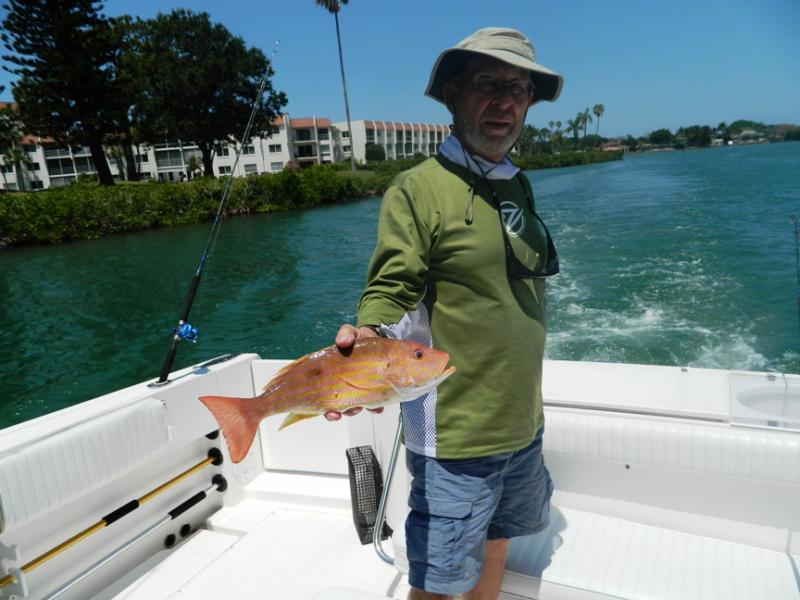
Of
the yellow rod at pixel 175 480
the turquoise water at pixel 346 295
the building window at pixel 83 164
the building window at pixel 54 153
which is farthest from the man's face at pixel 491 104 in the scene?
the building window at pixel 83 164

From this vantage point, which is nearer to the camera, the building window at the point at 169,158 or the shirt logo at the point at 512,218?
the shirt logo at the point at 512,218

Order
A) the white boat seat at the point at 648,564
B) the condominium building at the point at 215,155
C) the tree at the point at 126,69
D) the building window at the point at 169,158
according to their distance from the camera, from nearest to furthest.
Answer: the white boat seat at the point at 648,564
the tree at the point at 126,69
the condominium building at the point at 215,155
the building window at the point at 169,158

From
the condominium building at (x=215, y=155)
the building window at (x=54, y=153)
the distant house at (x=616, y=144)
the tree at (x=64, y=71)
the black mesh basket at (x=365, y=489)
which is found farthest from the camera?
the distant house at (x=616, y=144)

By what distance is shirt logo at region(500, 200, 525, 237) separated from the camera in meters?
1.51

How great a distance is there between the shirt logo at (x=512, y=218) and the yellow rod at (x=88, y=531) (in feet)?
7.37

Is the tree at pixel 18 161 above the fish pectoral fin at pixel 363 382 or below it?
above

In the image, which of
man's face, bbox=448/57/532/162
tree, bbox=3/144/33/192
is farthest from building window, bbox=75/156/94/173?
man's face, bbox=448/57/532/162

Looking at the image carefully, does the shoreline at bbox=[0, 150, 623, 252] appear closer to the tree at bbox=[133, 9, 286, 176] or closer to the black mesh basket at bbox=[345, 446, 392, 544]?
the tree at bbox=[133, 9, 286, 176]

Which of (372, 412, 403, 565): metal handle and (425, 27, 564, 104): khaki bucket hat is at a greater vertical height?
(425, 27, 564, 104): khaki bucket hat

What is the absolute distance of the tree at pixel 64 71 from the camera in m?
30.6

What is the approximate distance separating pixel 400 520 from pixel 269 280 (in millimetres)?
13383

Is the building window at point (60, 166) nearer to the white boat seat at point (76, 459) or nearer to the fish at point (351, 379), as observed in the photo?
the white boat seat at point (76, 459)

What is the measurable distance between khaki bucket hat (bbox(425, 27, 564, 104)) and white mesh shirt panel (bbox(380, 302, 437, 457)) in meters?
0.69

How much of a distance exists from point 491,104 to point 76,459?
216 cm
